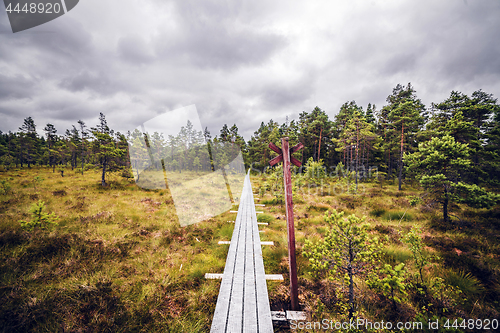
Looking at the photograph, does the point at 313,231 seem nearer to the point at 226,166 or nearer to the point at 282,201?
the point at 282,201

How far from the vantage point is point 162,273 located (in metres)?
5.45

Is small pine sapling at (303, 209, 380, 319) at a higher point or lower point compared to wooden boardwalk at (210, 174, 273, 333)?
higher

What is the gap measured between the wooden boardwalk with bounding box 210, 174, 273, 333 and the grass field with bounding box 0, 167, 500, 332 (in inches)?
11.8

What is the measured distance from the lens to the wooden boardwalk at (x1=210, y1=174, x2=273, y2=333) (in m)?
3.75

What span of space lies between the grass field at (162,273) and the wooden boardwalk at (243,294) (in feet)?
0.98

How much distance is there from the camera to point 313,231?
29.7 ft

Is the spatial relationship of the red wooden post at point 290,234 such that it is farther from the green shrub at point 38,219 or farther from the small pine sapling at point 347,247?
the green shrub at point 38,219

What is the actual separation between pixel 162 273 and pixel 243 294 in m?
3.03

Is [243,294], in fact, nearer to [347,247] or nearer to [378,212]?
[347,247]

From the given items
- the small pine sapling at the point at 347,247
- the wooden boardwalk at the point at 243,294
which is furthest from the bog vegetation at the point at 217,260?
the wooden boardwalk at the point at 243,294

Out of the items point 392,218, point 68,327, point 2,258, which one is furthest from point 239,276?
point 392,218

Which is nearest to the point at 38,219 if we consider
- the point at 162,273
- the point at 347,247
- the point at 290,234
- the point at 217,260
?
the point at 162,273

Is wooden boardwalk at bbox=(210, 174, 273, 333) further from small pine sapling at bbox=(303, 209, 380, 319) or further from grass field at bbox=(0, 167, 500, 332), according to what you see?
small pine sapling at bbox=(303, 209, 380, 319)

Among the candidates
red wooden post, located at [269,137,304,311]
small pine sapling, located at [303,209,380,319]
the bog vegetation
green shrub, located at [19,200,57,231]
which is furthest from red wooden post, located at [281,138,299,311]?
green shrub, located at [19,200,57,231]
